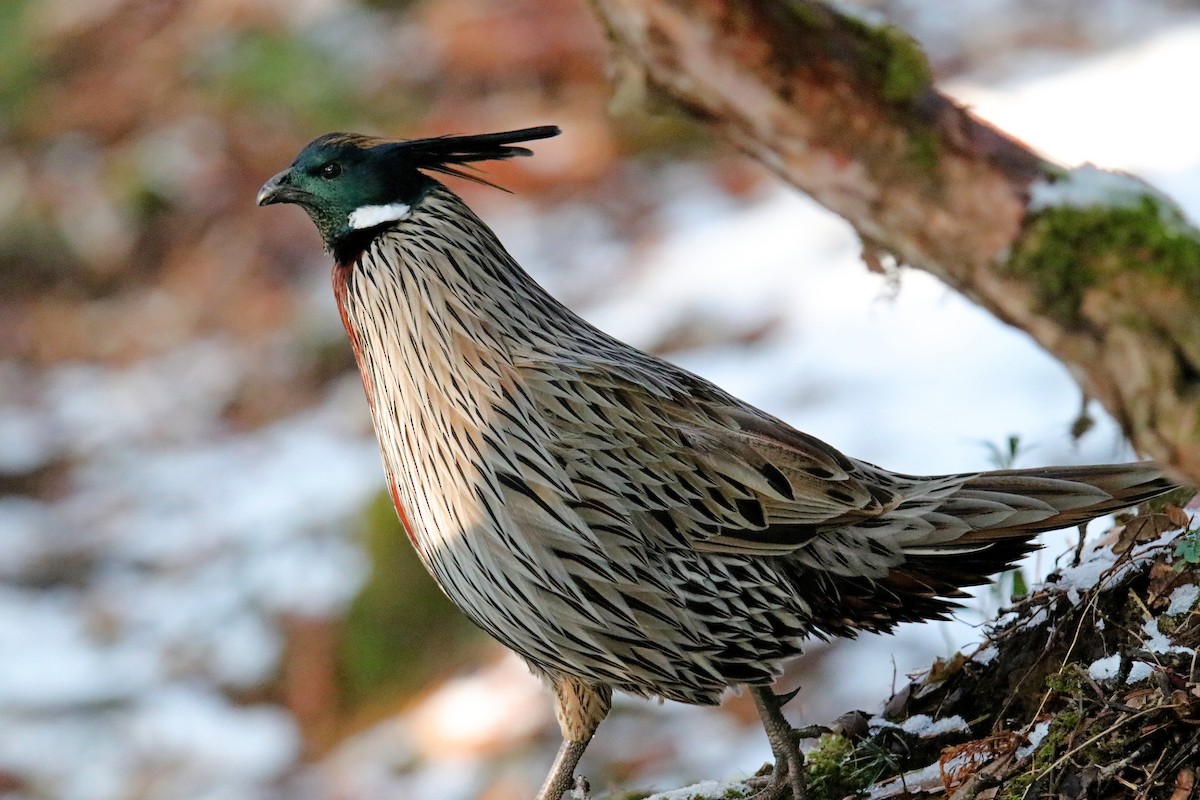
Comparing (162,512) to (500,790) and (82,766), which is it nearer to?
(82,766)

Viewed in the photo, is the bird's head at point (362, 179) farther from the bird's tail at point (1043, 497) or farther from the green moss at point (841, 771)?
the green moss at point (841, 771)

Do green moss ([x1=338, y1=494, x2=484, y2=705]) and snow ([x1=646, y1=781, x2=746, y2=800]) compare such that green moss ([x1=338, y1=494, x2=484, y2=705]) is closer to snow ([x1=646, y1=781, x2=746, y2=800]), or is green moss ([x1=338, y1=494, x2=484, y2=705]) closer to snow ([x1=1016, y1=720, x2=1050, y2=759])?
snow ([x1=646, y1=781, x2=746, y2=800])

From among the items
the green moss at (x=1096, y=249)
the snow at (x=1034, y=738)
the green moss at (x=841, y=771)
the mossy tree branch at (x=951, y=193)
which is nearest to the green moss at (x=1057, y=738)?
the snow at (x=1034, y=738)

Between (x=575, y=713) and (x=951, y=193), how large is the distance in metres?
2.65

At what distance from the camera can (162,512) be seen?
32.3 feet

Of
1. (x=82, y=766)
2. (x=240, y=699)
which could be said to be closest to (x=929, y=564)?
(x=240, y=699)

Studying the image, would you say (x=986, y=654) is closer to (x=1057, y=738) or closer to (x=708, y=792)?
(x=1057, y=738)

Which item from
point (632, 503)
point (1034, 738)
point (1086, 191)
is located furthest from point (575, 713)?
point (1086, 191)

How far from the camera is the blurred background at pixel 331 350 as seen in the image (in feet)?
23.8

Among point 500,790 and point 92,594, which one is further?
point 92,594

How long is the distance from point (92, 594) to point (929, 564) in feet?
22.6

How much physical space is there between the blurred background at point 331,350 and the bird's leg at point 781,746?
→ 2.44 feet

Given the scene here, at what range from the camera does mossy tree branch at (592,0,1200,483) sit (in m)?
2.26

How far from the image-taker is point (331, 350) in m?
10.5
